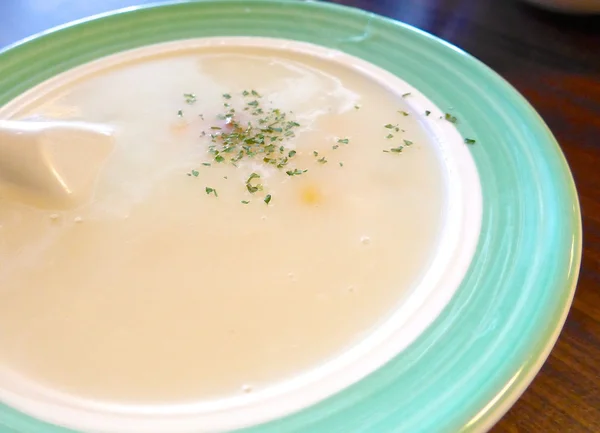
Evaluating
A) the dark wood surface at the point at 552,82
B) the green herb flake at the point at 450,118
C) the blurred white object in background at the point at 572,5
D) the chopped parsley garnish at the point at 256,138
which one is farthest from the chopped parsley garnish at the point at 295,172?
the blurred white object in background at the point at 572,5

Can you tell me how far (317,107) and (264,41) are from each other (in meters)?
0.29

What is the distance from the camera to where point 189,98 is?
1.19 m

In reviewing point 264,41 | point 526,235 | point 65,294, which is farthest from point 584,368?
point 264,41

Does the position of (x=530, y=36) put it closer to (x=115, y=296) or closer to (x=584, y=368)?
(x=584, y=368)

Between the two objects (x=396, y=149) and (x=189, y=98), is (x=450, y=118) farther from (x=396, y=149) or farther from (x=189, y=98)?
(x=189, y=98)

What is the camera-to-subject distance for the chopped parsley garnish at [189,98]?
3.87 feet

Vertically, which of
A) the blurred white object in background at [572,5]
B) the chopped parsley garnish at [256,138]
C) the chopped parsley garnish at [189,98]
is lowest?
the chopped parsley garnish at [256,138]

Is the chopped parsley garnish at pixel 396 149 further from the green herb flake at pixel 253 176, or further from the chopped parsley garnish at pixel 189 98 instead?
the chopped parsley garnish at pixel 189 98

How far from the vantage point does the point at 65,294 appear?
790mm

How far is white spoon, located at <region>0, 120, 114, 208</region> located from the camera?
0.94 meters

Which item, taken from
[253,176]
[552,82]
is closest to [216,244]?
[253,176]

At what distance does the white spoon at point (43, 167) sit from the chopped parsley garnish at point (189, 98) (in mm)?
263

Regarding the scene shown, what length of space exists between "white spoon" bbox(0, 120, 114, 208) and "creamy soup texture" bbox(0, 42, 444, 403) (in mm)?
24

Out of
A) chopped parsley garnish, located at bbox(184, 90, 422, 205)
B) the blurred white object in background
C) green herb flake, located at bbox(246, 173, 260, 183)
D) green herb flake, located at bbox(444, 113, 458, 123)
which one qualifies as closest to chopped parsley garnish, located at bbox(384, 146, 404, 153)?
chopped parsley garnish, located at bbox(184, 90, 422, 205)
